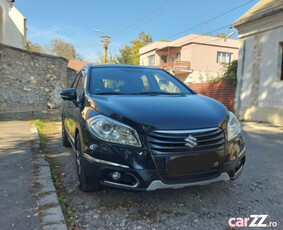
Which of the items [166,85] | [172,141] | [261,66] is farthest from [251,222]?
[261,66]

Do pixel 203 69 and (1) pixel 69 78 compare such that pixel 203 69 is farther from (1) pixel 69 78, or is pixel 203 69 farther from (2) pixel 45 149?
(2) pixel 45 149

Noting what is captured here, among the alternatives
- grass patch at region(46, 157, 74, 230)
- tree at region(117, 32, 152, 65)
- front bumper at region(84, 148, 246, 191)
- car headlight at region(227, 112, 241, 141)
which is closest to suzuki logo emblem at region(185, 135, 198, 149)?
front bumper at region(84, 148, 246, 191)

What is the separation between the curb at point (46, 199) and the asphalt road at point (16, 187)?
62 millimetres

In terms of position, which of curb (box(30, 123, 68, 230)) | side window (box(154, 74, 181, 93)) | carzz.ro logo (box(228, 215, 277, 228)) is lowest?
curb (box(30, 123, 68, 230))

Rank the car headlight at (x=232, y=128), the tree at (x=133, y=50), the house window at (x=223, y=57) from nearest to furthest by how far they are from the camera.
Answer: the car headlight at (x=232, y=128) → the house window at (x=223, y=57) → the tree at (x=133, y=50)

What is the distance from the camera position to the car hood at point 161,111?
241 centimetres

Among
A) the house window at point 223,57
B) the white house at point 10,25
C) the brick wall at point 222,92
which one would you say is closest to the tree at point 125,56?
the house window at point 223,57

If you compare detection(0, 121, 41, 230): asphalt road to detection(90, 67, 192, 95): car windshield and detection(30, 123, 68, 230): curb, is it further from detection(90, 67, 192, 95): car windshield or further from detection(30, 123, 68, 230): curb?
detection(90, 67, 192, 95): car windshield

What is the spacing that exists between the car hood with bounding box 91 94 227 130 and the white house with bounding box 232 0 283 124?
9152mm

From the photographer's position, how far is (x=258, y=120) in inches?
452

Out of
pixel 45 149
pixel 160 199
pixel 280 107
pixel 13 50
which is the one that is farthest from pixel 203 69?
pixel 160 199

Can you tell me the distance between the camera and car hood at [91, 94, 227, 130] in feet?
7.91

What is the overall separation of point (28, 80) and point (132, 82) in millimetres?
9636

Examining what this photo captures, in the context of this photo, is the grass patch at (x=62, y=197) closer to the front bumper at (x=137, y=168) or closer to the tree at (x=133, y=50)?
the front bumper at (x=137, y=168)
